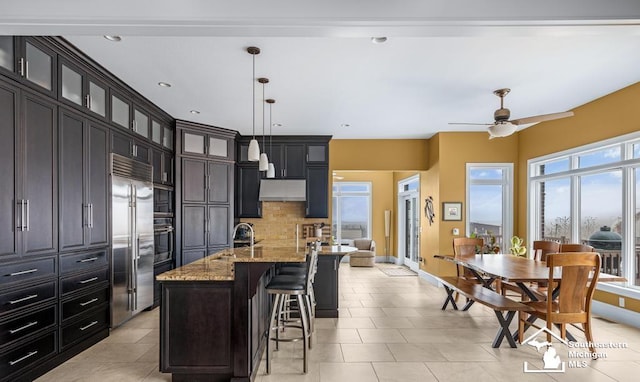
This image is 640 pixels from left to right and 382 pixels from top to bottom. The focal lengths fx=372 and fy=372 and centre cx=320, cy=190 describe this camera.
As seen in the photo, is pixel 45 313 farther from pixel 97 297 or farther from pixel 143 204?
pixel 143 204

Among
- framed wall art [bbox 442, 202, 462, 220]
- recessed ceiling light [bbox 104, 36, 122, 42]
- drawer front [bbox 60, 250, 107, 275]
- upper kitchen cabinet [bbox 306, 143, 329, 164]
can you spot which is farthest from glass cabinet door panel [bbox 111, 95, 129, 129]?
framed wall art [bbox 442, 202, 462, 220]

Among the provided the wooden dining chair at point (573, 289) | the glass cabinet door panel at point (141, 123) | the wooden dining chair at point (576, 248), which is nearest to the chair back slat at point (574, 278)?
the wooden dining chair at point (573, 289)

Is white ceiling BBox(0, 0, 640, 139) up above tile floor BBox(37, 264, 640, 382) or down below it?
above

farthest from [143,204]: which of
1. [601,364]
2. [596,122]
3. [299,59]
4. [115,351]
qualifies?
[596,122]

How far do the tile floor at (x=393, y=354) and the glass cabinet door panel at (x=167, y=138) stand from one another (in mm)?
2500

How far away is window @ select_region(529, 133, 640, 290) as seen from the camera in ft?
15.3

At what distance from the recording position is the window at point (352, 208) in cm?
1086

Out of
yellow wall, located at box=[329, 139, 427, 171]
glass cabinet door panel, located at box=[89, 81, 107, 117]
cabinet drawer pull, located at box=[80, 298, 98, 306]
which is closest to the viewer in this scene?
cabinet drawer pull, located at box=[80, 298, 98, 306]

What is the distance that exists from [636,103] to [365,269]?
243 inches

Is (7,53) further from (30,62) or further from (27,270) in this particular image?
(27,270)

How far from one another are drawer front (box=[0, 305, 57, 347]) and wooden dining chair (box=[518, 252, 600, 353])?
4402mm

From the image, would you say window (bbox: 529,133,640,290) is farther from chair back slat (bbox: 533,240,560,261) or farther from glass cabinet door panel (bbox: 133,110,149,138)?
glass cabinet door panel (bbox: 133,110,149,138)

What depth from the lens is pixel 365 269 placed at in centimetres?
914

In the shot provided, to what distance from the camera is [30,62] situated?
2988 millimetres
